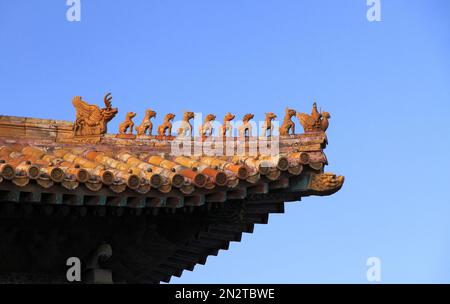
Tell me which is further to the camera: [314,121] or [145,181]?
[314,121]

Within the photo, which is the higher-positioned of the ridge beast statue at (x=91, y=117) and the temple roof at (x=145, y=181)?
the ridge beast statue at (x=91, y=117)

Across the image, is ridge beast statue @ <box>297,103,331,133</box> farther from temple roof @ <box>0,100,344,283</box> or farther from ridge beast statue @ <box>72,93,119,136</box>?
ridge beast statue @ <box>72,93,119,136</box>

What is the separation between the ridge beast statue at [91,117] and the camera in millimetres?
24344

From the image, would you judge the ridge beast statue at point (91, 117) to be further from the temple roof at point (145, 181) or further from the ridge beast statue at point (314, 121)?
the ridge beast statue at point (314, 121)

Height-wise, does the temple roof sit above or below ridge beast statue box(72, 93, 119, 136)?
below

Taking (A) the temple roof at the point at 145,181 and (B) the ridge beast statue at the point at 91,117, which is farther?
(B) the ridge beast statue at the point at 91,117

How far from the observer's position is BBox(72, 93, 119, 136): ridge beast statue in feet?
79.9

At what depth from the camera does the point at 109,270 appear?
79.9 feet

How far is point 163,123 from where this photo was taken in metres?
24.4

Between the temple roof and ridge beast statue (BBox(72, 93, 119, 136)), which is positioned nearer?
the temple roof

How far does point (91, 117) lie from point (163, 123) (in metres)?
1.01

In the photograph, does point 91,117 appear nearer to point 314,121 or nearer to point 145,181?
point 145,181
